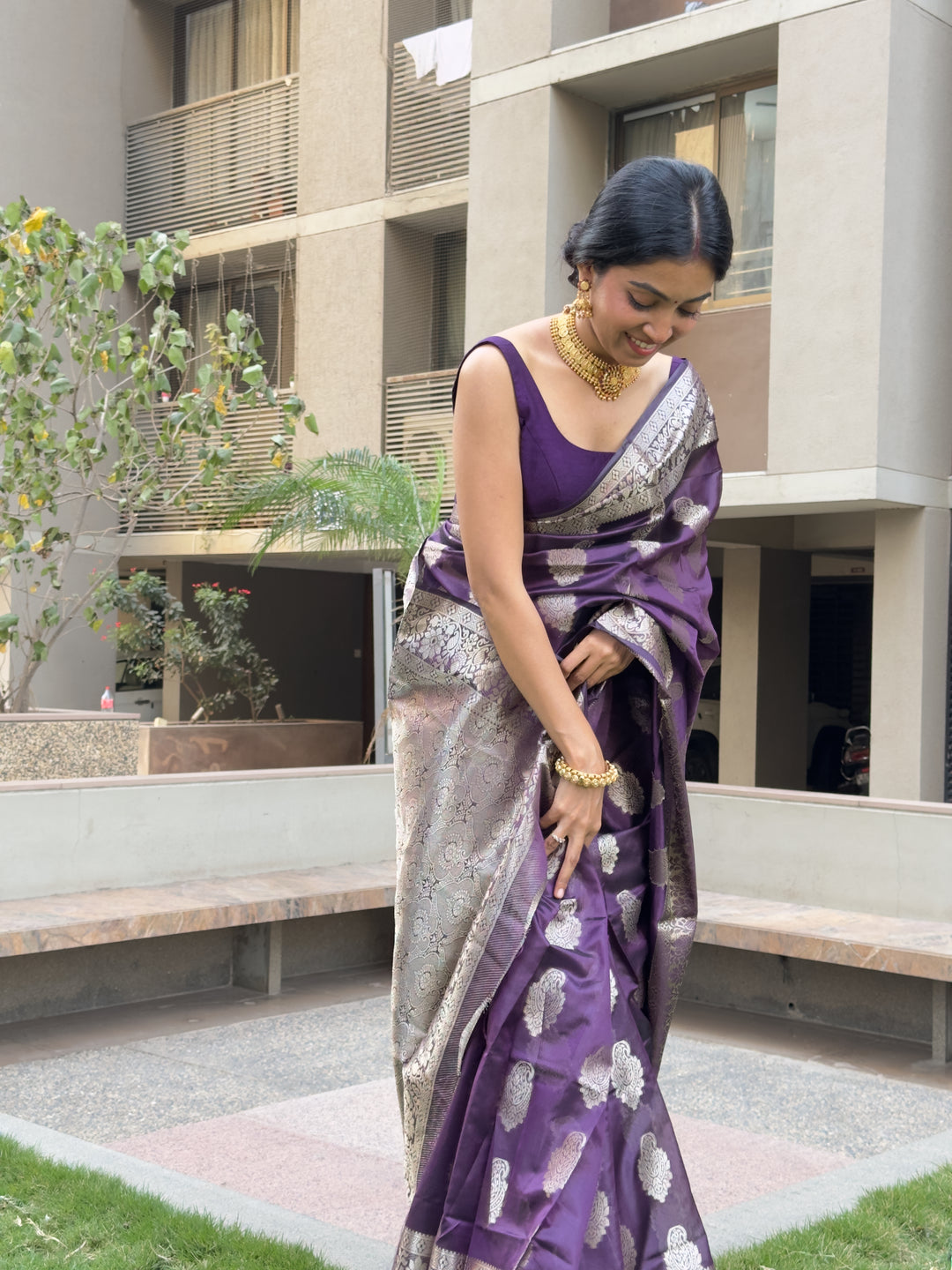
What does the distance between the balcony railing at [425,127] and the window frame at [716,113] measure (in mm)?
1865

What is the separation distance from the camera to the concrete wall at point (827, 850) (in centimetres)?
646

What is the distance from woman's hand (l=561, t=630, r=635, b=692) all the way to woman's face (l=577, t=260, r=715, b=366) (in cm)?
43

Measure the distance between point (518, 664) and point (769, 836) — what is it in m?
4.95

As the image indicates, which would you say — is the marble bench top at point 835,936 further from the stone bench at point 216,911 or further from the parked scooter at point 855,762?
the parked scooter at point 855,762

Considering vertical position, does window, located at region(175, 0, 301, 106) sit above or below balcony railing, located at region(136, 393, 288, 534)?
above

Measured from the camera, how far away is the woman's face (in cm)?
227

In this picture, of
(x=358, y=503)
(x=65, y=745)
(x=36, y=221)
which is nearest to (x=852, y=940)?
(x=65, y=745)

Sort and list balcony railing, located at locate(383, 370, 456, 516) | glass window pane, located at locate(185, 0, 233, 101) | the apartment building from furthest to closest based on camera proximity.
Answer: glass window pane, located at locate(185, 0, 233, 101) < balcony railing, located at locate(383, 370, 456, 516) < the apartment building

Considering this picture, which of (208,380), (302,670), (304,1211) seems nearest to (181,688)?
(302,670)

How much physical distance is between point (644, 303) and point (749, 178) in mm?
10350

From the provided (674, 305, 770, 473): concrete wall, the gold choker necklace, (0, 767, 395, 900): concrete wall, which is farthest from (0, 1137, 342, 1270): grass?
(674, 305, 770, 473): concrete wall

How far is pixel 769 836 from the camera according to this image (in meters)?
7.06

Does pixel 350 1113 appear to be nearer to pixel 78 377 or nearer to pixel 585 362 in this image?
pixel 585 362

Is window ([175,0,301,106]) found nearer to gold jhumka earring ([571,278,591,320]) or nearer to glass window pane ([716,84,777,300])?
glass window pane ([716,84,777,300])
